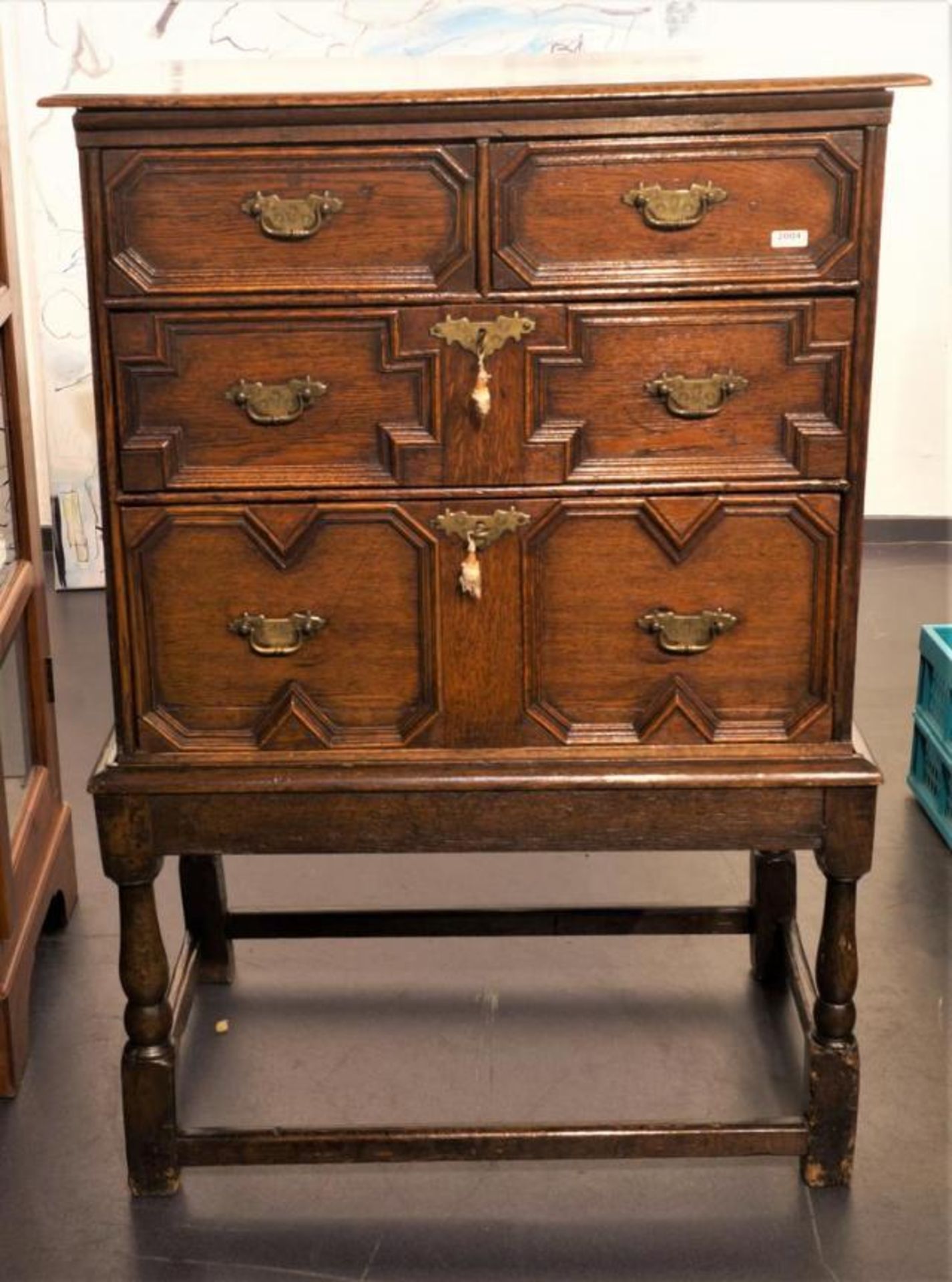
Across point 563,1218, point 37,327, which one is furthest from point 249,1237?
point 37,327

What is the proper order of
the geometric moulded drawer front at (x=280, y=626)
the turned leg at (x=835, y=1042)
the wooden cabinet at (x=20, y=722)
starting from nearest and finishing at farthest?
the geometric moulded drawer front at (x=280, y=626), the turned leg at (x=835, y=1042), the wooden cabinet at (x=20, y=722)

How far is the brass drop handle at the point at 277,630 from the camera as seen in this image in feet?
9.21

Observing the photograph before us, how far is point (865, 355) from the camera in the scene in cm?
270

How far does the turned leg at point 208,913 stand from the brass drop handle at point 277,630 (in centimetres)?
87

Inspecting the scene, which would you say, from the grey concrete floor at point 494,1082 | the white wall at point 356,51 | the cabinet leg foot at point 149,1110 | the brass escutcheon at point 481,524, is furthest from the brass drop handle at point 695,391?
the white wall at point 356,51

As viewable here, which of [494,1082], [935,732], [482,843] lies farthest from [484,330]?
[935,732]

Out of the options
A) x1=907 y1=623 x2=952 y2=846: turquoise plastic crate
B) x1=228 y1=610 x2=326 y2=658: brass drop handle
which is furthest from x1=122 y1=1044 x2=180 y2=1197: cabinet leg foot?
x1=907 y1=623 x2=952 y2=846: turquoise plastic crate

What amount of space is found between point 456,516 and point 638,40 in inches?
148

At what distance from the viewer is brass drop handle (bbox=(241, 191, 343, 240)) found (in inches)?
103

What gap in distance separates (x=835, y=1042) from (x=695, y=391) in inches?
42.8

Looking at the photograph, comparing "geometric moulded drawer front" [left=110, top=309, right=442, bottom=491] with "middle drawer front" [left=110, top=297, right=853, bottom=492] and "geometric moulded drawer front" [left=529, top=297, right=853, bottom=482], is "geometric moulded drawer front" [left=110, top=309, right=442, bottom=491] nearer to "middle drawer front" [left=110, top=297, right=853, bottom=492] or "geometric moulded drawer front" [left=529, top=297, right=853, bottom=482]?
"middle drawer front" [left=110, top=297, right=853, bottom=492]

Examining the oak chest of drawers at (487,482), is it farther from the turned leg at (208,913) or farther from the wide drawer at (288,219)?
the turned leg at (208,913)

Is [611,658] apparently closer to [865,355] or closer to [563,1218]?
[865,355]

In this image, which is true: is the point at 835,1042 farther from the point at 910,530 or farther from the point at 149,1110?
the point at 910,530
